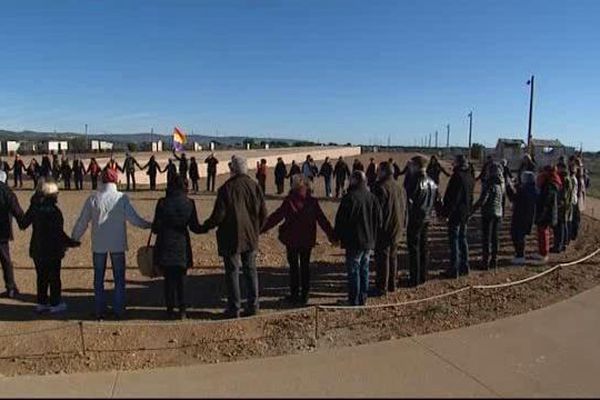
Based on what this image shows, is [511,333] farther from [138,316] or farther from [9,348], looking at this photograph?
[9,348]

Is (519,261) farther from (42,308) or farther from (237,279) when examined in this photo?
(42,308)

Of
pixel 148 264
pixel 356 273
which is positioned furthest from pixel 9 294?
pixel 356 273

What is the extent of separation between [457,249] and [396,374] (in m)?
4.12

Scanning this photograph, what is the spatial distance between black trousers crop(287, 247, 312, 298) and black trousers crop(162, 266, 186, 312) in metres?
1.32

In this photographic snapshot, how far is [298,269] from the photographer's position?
24.5 feet

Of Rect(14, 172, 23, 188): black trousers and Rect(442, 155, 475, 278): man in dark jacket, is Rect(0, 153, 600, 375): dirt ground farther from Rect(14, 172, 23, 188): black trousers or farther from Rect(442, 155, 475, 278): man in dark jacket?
Rect(14, 172, 23, 188): black trousers

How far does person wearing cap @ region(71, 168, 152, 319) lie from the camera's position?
22.3ft

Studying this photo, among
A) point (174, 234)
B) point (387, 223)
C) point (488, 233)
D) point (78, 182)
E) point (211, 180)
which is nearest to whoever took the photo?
point (174, 234)

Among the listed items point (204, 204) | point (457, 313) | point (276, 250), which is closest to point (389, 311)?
point (457, 313)

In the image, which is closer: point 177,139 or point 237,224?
point 237,224

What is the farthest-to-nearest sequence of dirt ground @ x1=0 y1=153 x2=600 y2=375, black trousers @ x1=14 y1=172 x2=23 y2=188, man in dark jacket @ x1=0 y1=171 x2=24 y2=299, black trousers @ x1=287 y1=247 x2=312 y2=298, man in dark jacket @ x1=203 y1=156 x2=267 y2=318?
black trousers @ x1=14 y1=172 x2=23 y2=188 → man in dark jacket @ x1=0 y1=171 x2=24 y2=299 → black trousers @ x1=287 y1=247 x2=312 y2=298 → man in dark jacket @ x1=203 y1=156 x2=267 y2=318 → dirt ground @ x1=0 y1=153 x2=600 y2=375

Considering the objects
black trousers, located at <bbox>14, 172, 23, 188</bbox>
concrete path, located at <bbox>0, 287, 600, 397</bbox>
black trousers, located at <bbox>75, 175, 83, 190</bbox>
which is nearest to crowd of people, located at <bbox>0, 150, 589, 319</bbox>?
concrete path, located at <bbox>0, 287, 600, 397</bbox>

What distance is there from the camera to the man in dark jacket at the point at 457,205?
853 cm

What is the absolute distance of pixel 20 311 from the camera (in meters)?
7.14
